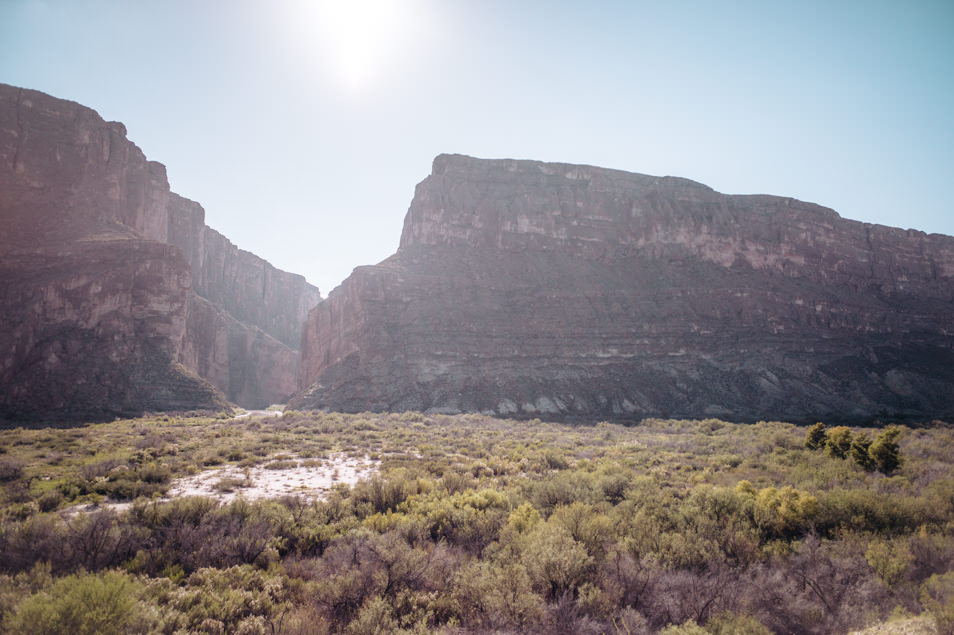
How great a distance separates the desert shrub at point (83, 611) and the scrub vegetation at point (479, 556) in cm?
2

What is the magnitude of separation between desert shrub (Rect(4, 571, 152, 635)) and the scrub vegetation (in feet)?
0.06

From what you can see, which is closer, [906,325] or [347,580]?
[347,580]

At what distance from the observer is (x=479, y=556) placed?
7551 mm

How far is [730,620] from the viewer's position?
5324mm

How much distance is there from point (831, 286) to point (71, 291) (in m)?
95.5

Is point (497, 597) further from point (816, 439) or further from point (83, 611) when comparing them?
point (816, 439)

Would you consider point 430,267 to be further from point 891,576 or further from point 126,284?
point 891,576

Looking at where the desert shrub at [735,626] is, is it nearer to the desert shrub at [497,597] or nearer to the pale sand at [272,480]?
the desert shrub at [497,597]

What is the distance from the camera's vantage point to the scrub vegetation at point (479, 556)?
5.19 meters

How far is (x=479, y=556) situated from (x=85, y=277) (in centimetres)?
4951


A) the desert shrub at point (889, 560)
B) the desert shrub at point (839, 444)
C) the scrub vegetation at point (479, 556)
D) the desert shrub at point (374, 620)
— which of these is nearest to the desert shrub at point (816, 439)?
Answer: the desert shrub at point (839, 444)

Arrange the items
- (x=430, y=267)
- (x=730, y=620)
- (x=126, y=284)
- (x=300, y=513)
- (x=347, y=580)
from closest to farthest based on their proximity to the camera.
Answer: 1. (x=730, y=620)
2. (x=347, y=580)
3. (x=300, y=513)
4. (x=126, y=284)
5. (x=430, y=267)

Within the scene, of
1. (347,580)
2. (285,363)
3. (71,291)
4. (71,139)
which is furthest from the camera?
(285,363)

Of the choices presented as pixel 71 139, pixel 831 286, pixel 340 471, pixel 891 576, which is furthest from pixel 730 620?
pixel 831 286
